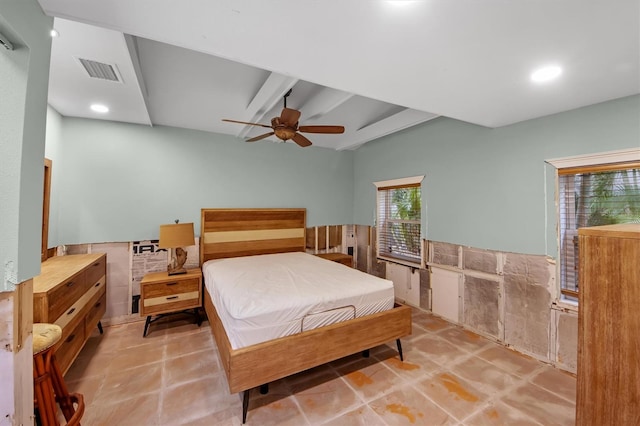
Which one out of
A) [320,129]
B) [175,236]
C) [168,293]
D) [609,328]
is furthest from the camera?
[175,236]

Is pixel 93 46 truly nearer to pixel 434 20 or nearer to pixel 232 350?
pixel 434 20

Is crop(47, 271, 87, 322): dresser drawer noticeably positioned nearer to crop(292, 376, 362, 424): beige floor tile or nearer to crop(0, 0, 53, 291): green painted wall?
crop(0, 0, 53, 291): green painted wall

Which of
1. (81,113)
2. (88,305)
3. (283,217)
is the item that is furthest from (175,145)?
(88,305)

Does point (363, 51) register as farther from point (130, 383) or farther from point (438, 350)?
point (130, 383)

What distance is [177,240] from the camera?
10.3ft

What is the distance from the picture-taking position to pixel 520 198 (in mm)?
2629

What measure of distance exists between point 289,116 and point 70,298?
244cm

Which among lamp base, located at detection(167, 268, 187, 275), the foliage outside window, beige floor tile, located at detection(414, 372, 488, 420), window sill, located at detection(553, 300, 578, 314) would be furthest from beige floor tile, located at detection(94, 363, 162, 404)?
the foliage outside window

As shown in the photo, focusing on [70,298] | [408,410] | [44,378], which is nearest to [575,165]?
[408,410]

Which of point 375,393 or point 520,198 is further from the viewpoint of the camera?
Answer: point 520,198

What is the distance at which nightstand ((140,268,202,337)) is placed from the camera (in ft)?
9.55

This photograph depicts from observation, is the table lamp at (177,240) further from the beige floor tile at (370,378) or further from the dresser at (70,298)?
the beige floor tile at (370,378)

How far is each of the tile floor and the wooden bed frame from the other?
268mm

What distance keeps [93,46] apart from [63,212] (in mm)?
2402
